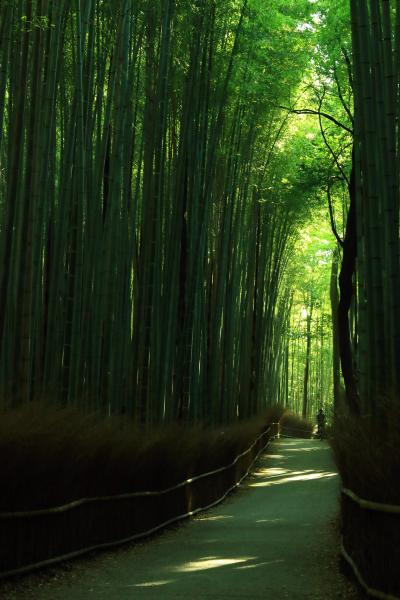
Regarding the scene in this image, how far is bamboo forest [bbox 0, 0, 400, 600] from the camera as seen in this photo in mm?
4785

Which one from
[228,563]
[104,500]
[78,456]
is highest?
[78,456]

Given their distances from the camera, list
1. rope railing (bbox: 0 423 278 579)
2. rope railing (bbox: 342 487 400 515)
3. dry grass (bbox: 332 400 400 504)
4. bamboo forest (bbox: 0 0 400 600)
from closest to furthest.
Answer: rope railing (bbox: 342 487 400 515), dry grass (bbox: 332 400 400 504), rope railing (bbox: 0 423 278 579), bamboo forest (bbox: 0 0 400 600)

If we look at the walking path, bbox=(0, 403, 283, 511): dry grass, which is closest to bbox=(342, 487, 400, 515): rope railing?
the walking path

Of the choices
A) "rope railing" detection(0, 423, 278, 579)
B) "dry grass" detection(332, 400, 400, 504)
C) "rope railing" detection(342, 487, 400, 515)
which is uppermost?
"dry grass" detection(332, 400, 400, 504)

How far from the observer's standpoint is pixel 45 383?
22.3 ft

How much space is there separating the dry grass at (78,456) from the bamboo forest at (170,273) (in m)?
0.02

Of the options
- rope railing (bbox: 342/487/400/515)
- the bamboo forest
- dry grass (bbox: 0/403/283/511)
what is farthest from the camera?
the bamboo forest

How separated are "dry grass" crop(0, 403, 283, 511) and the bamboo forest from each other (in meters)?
0.02

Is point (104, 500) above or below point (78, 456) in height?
below

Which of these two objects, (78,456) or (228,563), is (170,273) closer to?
(78,456)

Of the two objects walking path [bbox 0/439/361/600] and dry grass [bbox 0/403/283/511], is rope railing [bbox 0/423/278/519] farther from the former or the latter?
walking path [bbox 0/439/361/600]

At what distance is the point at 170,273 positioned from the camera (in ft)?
27.8

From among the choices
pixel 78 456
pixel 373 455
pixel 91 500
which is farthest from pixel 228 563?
pixel 373 455

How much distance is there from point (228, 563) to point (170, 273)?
3.53m
